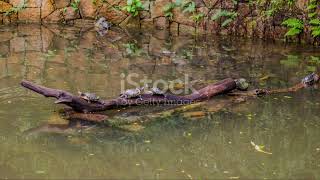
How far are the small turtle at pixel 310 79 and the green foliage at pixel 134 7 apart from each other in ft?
20.8

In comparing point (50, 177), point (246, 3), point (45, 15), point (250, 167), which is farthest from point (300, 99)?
point (45, 15)

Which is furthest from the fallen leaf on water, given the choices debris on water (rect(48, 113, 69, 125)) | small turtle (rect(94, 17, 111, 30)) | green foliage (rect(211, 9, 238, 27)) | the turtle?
small turtle (rect(94, 17, 111, 30))

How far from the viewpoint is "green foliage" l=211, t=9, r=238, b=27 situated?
12.4 metres

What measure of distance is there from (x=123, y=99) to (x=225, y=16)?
6.68 metres

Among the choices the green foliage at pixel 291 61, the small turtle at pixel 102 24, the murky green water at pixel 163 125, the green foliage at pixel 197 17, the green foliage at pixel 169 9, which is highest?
the green foliage at pixel 169 9

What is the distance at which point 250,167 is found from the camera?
16.4ft

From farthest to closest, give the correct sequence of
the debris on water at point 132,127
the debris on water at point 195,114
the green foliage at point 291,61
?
the green foliage at point 291,61 < the debris on water at point 195,114 < the debris on water at point 132,127

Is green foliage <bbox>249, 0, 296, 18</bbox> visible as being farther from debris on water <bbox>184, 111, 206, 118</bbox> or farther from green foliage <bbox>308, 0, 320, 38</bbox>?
debris on water <bbox>184, 111, 206, 118</bbox>

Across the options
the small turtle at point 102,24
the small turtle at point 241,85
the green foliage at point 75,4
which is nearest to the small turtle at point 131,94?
the small turtle at point 241,85

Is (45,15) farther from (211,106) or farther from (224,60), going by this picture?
(211,106)

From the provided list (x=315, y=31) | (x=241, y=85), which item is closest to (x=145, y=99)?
(x=241, y=85)

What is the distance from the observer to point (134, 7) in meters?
13.5

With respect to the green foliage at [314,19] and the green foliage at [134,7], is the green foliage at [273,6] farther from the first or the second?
the green foliage at [134,7]

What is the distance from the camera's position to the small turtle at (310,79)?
26.6 ft
